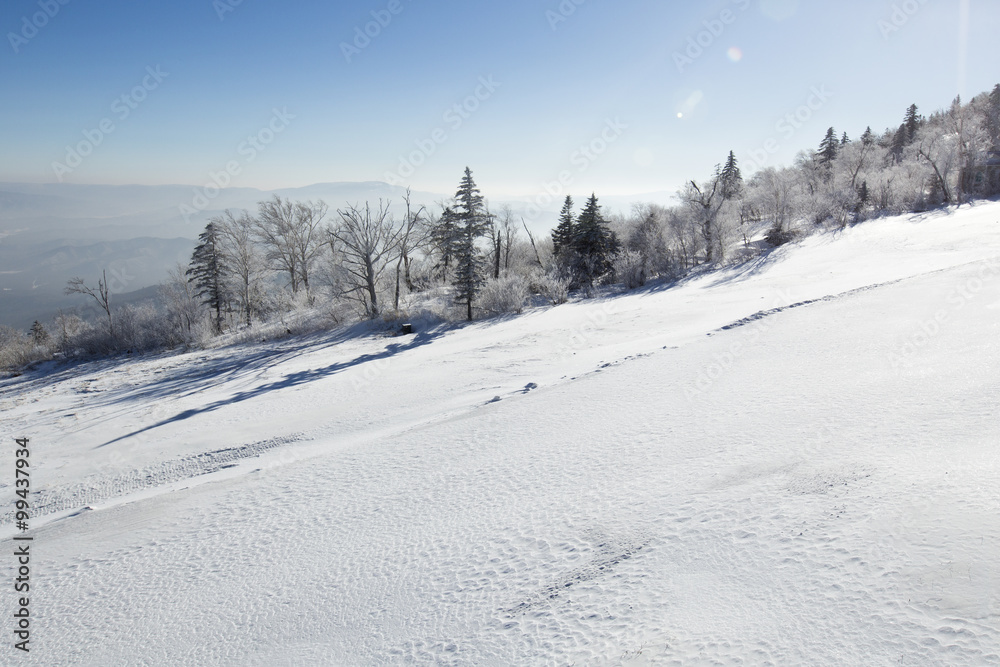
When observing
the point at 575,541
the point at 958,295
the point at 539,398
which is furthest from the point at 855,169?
the point at 575,541

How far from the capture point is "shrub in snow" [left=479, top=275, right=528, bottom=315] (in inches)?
965

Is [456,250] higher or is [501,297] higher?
[456,250]

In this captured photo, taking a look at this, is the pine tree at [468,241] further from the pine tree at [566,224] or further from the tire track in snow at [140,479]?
the tire track in snow at [140,479]

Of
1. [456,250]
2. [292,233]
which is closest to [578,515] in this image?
[456,250]

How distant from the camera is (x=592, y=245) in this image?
3241 cm

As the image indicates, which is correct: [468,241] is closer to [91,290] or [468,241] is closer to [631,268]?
[631,268]

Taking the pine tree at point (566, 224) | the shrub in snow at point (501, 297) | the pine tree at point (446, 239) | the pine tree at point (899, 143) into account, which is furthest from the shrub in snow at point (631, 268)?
the pine tree at point (899, 143)

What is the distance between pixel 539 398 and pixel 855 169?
57.4 meters

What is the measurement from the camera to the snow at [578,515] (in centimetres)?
284

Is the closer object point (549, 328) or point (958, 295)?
point (958, 295)

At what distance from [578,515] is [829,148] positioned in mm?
75244

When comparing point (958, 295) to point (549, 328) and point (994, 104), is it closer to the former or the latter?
point (549, 328)

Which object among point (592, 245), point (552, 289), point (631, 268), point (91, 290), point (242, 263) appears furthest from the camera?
point (242, 263)

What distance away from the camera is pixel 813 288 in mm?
15055
